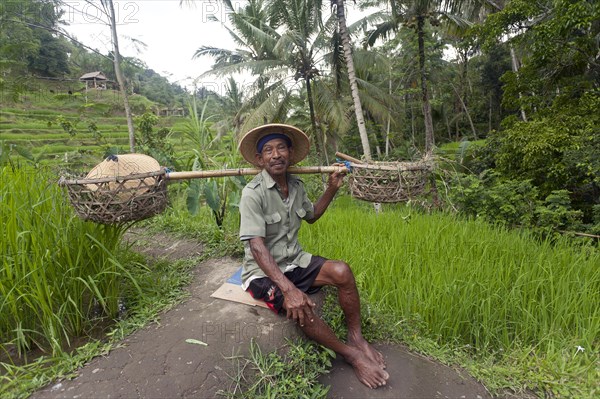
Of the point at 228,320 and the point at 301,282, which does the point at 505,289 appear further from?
the point at 228,320

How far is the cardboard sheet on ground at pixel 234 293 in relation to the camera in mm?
2219

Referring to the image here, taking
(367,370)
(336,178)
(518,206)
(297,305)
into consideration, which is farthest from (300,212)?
(518,206)

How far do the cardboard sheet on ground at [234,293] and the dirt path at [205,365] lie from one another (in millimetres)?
38

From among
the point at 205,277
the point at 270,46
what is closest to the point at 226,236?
the point at 205,277

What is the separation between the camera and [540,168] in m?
5.55

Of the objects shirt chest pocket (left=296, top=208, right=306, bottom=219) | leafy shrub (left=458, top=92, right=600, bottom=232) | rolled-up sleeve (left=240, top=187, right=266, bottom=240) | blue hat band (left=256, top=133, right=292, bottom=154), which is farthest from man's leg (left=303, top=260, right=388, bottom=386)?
leafy shrub (left=458, top=92, right=600, bottom=232)

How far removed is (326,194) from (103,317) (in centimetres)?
169

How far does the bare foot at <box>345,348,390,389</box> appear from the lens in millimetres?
1911

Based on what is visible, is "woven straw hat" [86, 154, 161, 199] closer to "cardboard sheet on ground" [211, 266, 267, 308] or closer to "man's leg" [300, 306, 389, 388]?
"cardboard sheet on ground" [211, 266, 267, 308]

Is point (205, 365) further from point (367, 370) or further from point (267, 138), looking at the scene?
point (267, 138)

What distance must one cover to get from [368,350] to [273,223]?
3.24ft

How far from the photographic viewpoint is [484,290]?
256 cm

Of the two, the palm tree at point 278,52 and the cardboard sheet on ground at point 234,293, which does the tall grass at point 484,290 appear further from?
the palm tree at point 278,52

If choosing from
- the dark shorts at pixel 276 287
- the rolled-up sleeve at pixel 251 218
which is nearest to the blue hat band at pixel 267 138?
the rolled-up sleeve at pixel 251 218
